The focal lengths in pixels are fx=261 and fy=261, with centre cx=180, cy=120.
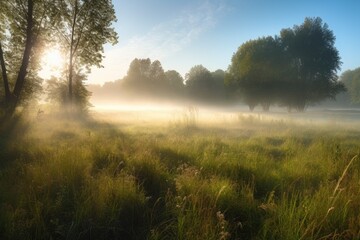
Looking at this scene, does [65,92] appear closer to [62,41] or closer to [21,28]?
[62,41]

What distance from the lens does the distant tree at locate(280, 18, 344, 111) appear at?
1551 inches

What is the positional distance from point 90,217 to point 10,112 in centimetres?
1232

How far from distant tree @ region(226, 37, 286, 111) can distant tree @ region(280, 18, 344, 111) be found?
1.83 m

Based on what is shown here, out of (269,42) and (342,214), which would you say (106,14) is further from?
(269,42)

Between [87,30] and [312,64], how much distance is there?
107 feet

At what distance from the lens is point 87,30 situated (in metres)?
23.3

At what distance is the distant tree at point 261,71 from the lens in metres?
40.3

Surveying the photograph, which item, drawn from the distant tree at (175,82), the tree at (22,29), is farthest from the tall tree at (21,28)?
the distant tree at (175,82)

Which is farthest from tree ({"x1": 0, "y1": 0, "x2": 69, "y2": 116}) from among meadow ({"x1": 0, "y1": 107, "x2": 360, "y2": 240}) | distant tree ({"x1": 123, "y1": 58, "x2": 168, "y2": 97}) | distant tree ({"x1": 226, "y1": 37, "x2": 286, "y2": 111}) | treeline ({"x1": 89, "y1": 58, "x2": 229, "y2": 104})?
distant tree ({"x1": 123, "y1": 58, "x2": 168, "y2": 97})

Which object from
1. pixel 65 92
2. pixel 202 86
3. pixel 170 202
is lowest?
pixel 170 202

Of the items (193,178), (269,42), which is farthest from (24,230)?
(269,42)

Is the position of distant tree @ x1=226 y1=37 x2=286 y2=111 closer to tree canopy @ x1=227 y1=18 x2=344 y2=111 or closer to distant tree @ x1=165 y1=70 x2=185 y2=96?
tree canopy @ x1=227 y1=18 x2=344 y2=111

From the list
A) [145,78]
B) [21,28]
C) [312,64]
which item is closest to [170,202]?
[21,28]

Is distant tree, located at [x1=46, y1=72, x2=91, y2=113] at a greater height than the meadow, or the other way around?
distant tree, located at [x1=46, y1=72, x2=91, y2=113]
